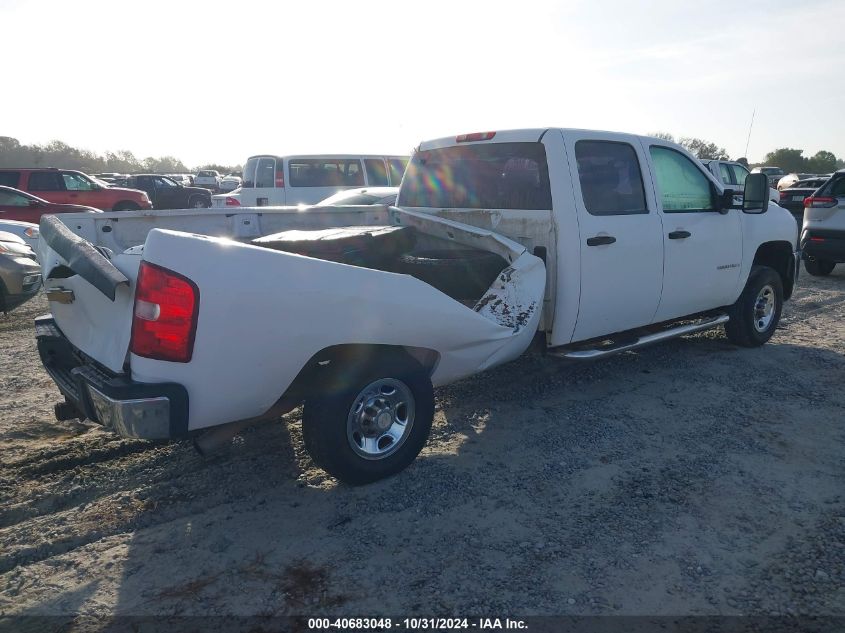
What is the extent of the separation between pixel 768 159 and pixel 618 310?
59936mm

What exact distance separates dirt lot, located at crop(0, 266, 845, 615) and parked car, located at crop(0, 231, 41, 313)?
2.91 meters

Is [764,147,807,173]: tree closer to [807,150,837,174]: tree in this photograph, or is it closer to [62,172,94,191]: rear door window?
[807,150,837,174]: tree

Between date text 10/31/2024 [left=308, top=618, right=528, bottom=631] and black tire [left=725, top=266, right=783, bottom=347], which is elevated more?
black tire [left=725, top=266, right=783, bottom=347]

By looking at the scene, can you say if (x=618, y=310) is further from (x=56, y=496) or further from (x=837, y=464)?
(x=56, y=496)

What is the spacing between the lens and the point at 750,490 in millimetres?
3514

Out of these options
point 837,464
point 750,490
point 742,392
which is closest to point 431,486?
point 750,490

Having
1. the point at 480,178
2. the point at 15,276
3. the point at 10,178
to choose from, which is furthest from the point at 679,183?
the point at 10,178

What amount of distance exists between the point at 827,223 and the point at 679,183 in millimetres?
6550

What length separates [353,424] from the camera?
3377 millimetres

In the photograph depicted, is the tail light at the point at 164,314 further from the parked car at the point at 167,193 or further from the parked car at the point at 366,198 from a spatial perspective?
the parked car at the point at 167,193

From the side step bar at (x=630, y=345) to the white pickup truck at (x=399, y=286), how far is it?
2cm

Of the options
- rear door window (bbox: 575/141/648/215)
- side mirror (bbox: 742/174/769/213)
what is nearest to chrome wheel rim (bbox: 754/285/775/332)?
side mirror (bbox: 742/174/769/213)

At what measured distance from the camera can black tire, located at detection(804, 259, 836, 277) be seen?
35.3 ft

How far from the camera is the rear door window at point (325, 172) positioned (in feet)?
45.4
